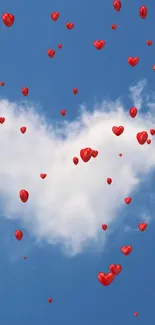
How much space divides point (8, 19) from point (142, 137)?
817cm

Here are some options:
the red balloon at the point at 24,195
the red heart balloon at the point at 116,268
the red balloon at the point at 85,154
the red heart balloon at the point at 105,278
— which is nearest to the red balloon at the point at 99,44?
the red balloon at the point at 85,154

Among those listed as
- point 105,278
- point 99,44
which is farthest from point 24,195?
point 99,44

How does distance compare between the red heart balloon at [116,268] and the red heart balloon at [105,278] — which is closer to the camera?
the red heart balloon at [105,278]

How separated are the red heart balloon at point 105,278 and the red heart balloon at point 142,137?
6537mm

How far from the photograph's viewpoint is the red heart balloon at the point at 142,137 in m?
31.6

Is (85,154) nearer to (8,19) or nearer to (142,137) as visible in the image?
(142,137)

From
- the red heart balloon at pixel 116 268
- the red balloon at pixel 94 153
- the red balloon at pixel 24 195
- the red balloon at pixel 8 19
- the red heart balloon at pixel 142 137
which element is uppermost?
the red balloon at pixel 8 19

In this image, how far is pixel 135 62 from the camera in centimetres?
3344

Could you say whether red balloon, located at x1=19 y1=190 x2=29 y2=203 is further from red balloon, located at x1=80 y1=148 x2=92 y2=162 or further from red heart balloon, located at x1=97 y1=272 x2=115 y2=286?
red heart balloon, located at x1=97 y1=272 x2=115 y2=286

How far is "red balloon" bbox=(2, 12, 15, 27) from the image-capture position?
29641mm

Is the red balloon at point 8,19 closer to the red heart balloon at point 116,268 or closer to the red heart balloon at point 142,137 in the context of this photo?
the red heart balloon at point 142,137

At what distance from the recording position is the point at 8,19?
98.1 ft

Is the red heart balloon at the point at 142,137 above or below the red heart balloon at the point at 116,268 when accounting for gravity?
above

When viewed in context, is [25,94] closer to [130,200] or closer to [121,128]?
[121,128]
